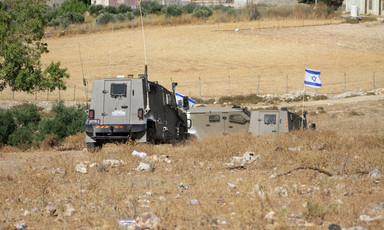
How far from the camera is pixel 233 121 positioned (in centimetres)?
2444

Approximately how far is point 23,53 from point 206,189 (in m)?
15.6

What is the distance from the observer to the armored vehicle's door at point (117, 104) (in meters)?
18.2

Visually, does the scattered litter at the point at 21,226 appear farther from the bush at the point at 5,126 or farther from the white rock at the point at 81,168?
the bush at the point at 5,126

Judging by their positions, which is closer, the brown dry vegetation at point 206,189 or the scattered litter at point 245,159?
the brown dry vegetation at point 206,189

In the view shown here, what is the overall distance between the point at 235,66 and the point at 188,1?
5690cm

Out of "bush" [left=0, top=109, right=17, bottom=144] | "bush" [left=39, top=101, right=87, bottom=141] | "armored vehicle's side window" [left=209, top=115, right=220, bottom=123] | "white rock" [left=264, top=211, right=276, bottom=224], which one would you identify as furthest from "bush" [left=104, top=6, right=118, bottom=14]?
"white rock" [left=264, top=211, right=276, bottom=224]

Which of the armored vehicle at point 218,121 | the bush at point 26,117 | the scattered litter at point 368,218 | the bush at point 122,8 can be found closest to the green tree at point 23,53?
the bush at point 26,117

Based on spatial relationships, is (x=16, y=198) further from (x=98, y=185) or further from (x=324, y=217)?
(x=324, y=217)

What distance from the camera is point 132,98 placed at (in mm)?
18266

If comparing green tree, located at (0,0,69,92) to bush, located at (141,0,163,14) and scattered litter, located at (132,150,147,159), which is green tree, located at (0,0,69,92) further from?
bush, located at (141,0,163,14)

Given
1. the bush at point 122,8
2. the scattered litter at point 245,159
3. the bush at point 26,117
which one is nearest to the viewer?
the scattered litter at point 245,159

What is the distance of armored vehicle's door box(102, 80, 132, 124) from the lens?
1822 cm

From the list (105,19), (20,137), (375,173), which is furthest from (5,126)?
(105,19)

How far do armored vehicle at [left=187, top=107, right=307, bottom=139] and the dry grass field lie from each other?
78.4 feet
